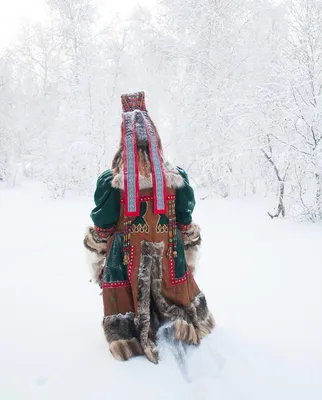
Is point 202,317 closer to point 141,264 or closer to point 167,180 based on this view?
point 141,264

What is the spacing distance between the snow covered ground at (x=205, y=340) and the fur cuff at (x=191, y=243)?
2.06ft

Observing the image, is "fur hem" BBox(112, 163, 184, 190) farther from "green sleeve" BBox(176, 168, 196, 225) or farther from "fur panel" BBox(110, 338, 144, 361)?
"fur panel" BBox(110, 338, 144, 361)

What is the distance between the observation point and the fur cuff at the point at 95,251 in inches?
95.5

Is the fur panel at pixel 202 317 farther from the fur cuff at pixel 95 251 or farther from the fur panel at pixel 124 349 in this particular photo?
the fur cuff at pixel 95 251

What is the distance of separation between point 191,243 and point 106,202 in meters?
0.75

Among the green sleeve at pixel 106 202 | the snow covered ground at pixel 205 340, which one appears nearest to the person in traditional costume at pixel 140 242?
the green sleeve at pixel 106 202

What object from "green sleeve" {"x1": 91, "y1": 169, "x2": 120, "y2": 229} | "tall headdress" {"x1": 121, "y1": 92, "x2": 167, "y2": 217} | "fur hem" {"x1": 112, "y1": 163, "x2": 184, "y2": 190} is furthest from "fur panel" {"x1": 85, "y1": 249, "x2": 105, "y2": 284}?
"fur hem" {"x1": 112, "y1": 163, "x2": 184, "y2": 190}

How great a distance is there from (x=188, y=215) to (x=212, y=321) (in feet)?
3.04

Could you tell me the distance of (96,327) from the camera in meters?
2.94

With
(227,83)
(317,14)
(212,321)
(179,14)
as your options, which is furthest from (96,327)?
(179,14)

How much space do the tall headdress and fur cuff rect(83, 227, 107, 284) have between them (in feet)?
1.13

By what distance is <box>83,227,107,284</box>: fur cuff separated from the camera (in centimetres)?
243

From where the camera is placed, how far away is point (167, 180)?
2318 mm

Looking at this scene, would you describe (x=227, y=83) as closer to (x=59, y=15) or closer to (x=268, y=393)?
(x=59, y=15)
